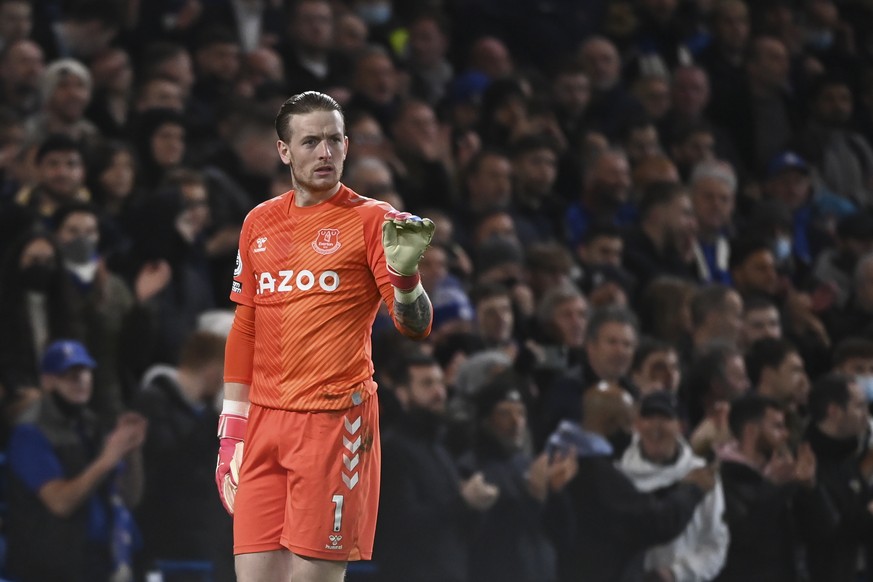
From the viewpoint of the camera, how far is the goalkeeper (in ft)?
16.3

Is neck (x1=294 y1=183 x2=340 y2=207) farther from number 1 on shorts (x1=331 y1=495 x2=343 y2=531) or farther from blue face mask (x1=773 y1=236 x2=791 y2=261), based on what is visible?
blue face mask (x1=773 y1=236 x2=791 y2=261)

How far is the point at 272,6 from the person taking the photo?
476 inches

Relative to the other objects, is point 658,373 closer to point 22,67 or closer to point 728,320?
point 728,320

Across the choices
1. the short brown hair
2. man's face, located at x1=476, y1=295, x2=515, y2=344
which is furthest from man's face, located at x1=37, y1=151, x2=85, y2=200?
the short brown hair

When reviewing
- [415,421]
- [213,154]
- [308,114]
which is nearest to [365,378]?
[308,114]

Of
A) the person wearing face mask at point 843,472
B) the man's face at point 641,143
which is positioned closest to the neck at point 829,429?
the person wearing face mask at point 843,472

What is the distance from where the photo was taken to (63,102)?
9586 millimetres

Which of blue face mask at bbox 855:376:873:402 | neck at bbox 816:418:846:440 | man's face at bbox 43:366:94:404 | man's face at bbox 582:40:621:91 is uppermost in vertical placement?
man's face at bbox 582:40:621:91

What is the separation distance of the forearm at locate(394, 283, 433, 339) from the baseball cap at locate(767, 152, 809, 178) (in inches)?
327

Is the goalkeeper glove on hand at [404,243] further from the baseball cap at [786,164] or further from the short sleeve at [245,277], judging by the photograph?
the baseball cap at [786,164]

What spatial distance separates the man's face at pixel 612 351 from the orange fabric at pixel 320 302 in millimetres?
3880

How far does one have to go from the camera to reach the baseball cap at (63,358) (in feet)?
25.1

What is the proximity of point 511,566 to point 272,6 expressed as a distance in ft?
18.1


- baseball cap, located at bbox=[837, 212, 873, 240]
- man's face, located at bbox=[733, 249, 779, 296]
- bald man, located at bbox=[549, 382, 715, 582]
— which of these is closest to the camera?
bald man, located at bbox=[549, 382, 715, 582]
